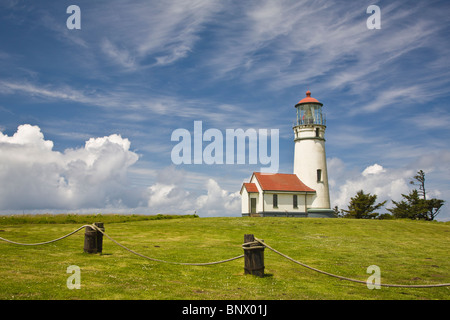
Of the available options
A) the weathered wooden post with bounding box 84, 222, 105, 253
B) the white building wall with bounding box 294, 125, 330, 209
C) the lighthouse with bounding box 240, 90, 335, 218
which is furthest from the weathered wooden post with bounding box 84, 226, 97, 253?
the white building wall with bounding box 294, 125, 330, 209

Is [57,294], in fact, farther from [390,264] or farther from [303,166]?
[303,166]

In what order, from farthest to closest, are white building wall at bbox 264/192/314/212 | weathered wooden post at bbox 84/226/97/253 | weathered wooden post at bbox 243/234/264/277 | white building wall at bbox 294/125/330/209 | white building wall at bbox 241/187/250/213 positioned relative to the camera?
white building wall at bbox 294/125/330/209 → white building wall at bbox 241/187/250/213 → white building wall at bbox 264/192/314/212 → weathered wooden post at bbox 84/226/97/253 → weathered wooden post at bbox 243/234/264/277

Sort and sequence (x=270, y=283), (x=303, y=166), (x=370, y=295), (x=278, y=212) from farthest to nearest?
(x=303, y=166)
(x=278, y=212)
(x=270, y=283)
(x=370, y=295)

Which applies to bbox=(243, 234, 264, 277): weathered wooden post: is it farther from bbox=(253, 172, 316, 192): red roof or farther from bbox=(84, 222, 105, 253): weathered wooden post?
bbox=(253, 172, 316, 192): red roof

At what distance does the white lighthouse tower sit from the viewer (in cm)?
4831

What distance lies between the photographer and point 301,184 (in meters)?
48.8

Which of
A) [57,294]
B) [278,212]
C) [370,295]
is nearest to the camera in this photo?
[57,294]

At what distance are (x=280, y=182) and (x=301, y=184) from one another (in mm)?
3098

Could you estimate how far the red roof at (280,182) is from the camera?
46.6 m

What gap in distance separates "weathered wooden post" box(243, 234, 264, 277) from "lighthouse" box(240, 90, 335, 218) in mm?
33892

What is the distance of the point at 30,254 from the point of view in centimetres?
1435

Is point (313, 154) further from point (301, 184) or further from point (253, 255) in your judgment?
point (253, 255)
